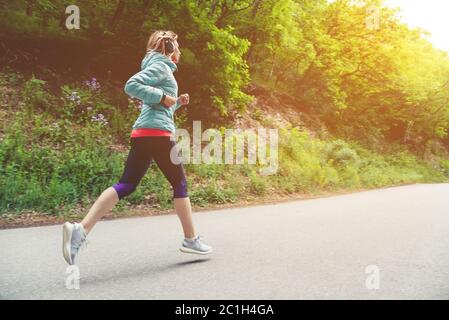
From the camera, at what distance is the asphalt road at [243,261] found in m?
3.44

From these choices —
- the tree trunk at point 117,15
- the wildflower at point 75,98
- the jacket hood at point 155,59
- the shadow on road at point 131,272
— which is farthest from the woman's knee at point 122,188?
the tree trunk at point 117,15

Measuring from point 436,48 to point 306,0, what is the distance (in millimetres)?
15780

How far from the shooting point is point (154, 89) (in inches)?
151

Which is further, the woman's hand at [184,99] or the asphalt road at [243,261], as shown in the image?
the woman's hand at [184,99]

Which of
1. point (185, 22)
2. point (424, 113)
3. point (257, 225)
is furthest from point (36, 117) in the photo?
point (424, 113)

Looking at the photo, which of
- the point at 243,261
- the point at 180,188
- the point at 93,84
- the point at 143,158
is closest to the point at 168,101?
the point at 143,158

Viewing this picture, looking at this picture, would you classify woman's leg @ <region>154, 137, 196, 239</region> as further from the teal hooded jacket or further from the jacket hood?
the jacket hood

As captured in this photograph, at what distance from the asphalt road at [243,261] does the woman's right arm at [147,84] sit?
1550mm

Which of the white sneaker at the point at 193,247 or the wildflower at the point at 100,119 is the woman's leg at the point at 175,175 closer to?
the white sneaker at the point at 193,247

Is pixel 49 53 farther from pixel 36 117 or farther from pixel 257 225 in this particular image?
pixel 257 225

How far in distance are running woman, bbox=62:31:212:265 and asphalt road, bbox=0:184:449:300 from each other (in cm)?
48

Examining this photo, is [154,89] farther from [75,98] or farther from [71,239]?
[75,98]

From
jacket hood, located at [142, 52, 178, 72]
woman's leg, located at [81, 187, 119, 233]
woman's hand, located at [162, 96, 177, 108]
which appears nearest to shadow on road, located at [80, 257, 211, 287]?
woman's leg, located at [81, 187, 119, 233]

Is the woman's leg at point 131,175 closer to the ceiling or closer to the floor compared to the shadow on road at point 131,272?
closer to the ceiling
